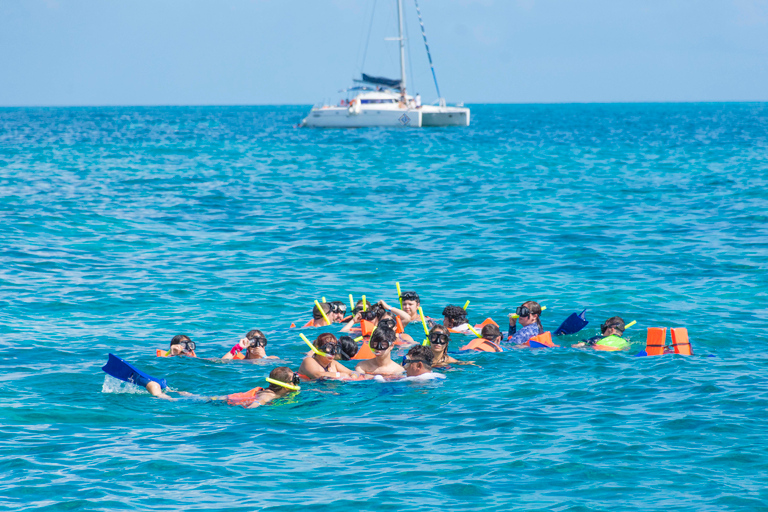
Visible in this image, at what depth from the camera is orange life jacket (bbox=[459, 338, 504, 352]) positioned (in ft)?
46.3

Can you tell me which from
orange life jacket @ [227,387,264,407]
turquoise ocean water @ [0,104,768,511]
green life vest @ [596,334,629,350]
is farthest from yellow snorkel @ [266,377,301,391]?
green life vest @ [596,334,629,350]

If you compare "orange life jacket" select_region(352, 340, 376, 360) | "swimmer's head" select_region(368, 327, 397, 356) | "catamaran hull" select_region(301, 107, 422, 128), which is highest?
"catamaran hull" select_region(301, 107, 422, 128)

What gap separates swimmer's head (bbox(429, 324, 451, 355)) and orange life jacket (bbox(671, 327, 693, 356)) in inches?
152

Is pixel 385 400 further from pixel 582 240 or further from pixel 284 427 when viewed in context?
pixel 582 240

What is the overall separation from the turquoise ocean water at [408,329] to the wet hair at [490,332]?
50cm

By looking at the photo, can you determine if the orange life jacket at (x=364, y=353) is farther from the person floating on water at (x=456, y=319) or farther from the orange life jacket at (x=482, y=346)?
the person floating on water at (x=456, y=319)

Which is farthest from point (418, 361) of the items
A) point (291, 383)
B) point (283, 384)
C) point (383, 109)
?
point (383, 109)

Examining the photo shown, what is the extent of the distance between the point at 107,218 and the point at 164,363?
17190mm

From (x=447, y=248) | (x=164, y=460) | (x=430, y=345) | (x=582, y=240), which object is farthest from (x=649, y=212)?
(x=164, y=460)

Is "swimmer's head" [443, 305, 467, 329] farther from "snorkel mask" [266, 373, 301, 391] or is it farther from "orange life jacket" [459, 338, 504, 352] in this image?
"snorkel mask" [266, 373, 301, 391]

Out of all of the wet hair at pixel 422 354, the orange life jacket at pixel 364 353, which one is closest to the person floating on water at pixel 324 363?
the wet hair at pixel 422 354

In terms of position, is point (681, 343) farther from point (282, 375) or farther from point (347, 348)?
point (282, 375)

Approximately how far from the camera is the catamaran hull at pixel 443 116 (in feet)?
333

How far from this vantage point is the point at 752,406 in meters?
11.0
